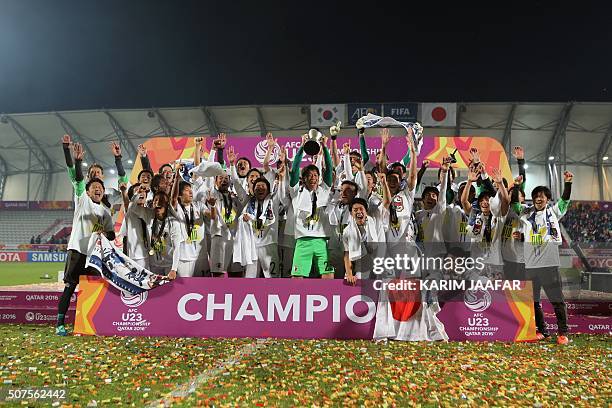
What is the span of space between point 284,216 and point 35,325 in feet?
12.8

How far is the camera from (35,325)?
20.7 ft

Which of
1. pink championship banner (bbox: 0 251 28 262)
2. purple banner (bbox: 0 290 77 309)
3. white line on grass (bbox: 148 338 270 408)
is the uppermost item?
purple banner (bbox: 0 290 77 309)

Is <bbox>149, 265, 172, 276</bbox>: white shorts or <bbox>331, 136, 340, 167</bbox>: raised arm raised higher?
<bbox>331, 136, 340, 167</bbox>: raised arm

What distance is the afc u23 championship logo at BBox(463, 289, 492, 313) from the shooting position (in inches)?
211

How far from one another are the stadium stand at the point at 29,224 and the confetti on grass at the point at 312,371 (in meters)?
30.2

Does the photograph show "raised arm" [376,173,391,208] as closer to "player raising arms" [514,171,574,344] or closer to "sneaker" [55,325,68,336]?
"player raising arms" [514,171,574,344]

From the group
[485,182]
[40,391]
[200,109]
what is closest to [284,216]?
[485,182]

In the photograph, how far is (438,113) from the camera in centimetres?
2192

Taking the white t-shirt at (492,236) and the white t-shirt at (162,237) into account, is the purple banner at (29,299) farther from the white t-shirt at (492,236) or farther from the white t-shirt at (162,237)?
the white t-shirt at (492,236)

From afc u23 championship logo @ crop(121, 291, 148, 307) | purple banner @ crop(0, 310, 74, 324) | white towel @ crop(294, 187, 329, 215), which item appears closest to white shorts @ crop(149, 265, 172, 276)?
afc u23 championship logo @ crop(121, 291, 148, 307)

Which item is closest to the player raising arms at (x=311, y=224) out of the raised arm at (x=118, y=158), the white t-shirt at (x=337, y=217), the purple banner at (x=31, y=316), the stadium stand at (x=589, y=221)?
the white t-shirt at (x=337, y=217)

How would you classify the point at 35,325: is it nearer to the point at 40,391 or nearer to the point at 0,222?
the point at 40,391

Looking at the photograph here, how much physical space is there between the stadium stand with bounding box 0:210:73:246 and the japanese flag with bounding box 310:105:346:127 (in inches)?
778

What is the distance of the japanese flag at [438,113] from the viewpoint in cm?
2183
